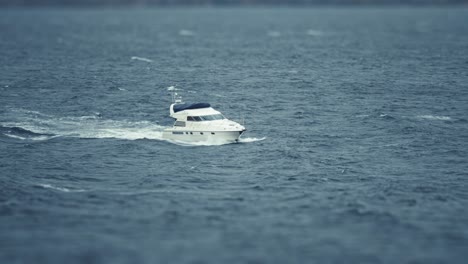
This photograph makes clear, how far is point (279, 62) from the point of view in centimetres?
17225

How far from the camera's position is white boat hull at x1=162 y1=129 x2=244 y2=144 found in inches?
3775

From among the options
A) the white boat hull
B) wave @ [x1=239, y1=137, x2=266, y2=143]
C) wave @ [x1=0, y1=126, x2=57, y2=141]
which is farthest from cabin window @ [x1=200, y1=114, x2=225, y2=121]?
wave @ [x1=0, y1=126, x2=57, y2=141]

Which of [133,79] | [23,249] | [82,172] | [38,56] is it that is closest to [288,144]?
[82,172]

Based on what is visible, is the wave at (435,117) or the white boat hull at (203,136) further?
the wave at (435,117)

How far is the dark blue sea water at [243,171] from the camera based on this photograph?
6259 centimetres

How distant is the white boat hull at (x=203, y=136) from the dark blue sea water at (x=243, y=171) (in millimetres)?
1570

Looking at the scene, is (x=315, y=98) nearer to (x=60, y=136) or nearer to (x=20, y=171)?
(x=60, y=136)

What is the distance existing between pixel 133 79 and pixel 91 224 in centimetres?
8206

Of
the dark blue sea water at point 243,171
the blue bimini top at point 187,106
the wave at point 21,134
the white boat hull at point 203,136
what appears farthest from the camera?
the blue bimini top at point 187,106

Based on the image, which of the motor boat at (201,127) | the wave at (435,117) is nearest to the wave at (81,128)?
the motor boat at (201,127)

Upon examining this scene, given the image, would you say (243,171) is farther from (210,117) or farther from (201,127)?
(210,117)

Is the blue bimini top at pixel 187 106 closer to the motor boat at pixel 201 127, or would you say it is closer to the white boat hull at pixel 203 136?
the motor boat at pixel 201 127

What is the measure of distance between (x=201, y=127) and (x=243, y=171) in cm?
1499

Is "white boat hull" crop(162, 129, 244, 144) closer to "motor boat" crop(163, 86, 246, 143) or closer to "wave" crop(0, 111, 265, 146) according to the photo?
"motor boat" crop(163, 86, 246, 143)
